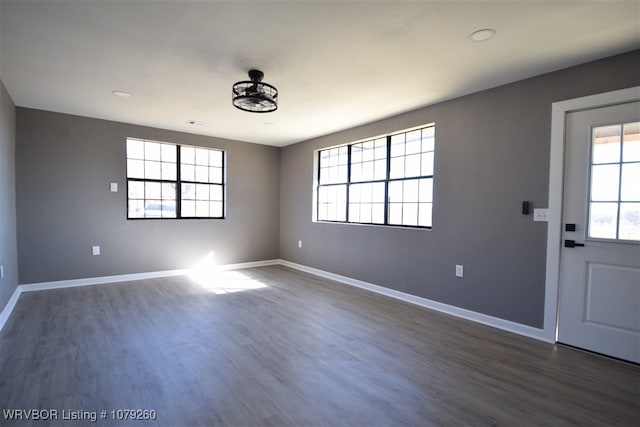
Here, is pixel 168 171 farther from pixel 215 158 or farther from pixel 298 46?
pixel 298 46

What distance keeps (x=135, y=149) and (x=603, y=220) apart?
5.97 metres

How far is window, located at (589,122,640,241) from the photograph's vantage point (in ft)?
8.10

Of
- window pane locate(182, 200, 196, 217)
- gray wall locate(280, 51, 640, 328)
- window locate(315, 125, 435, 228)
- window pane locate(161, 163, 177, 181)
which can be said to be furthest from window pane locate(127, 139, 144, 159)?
gray wall locate(280, 51, 640, 328)

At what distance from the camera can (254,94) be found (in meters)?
2.76

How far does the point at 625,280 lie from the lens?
250cm

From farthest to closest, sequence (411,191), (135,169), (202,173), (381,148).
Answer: (202,173) → (135,169) → (381,148) → (411,191)

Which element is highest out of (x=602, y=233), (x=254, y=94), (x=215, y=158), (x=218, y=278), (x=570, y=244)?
(x=254, y=94)

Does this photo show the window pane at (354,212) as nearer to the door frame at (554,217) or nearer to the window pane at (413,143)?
the window pane at (413,143)

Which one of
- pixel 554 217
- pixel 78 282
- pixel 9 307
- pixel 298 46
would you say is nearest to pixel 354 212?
pixel 554 217

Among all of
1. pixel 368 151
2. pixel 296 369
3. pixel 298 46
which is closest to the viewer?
pixel 296 369

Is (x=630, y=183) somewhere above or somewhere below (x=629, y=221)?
above

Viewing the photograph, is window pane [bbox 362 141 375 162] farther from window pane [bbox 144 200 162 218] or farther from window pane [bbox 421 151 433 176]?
window pane [bbox 144 200 162 218]

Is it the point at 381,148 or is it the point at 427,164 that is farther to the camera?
the point at 381,148

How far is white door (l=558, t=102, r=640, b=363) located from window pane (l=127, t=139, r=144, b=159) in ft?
18.4
